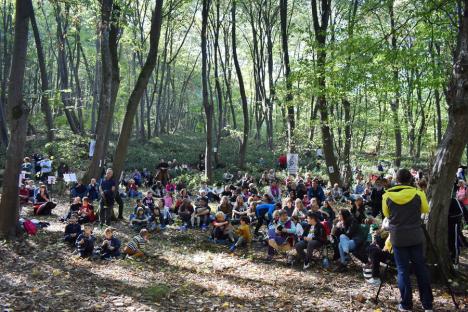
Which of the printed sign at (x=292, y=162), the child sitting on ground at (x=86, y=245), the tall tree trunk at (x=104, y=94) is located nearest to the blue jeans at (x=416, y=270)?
the child sitting on ground at (x=86, y=245)

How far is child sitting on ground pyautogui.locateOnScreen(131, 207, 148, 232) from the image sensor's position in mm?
11352

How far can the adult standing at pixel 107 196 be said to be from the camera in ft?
37.2

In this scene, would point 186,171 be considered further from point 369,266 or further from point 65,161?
point 369,266

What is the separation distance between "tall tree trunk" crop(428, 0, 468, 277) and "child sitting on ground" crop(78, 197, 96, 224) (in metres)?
8.92

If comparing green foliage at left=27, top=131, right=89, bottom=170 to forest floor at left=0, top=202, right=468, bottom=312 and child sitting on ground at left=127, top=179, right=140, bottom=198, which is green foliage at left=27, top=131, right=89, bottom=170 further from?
forest floor at left=0, top=202, right=468, bottom=312

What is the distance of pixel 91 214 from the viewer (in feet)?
39.1

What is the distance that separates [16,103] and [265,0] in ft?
66.2

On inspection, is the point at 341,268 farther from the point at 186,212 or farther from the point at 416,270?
the point at 186,212

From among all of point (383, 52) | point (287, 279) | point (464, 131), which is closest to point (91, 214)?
point (287, 279)

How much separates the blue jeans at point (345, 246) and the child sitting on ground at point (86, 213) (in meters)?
7.21

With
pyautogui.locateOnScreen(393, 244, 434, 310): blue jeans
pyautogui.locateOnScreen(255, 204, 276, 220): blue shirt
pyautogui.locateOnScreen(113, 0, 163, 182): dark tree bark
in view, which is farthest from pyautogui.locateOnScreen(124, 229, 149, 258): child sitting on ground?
pyautogui.locateOnScreen(393, 244, 434, 310): blue jeans

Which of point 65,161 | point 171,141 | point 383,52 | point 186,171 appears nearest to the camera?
point 383,52

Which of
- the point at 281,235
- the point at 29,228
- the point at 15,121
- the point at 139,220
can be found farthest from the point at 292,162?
the point at 15,121

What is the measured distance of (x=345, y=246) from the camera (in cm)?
788
